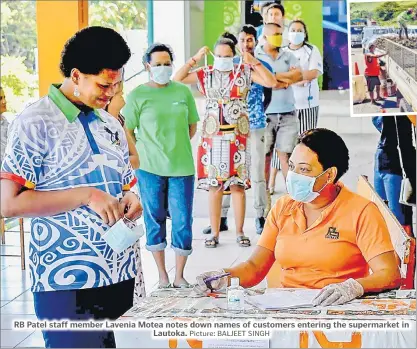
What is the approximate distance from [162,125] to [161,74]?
0.24 meters

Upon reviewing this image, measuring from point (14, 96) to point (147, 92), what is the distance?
1.21 m

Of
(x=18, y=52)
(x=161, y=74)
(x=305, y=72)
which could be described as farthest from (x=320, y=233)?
(x=18, y=52)

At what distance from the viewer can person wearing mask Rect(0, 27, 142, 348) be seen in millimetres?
2217

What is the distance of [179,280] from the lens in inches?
171

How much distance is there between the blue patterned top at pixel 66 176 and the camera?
2221 mm

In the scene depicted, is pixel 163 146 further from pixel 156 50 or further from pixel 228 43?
pixel 228 43

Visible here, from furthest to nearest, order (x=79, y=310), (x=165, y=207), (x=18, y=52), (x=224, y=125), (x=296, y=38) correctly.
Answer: (x=18, y=52), (x=296, y=38), (x=224, y=125), (x=165, y=207), (x=79, y=310)

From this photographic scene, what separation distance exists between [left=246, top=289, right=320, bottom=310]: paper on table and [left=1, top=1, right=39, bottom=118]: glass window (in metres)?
2.79

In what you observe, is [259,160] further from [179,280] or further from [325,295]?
[325,295]

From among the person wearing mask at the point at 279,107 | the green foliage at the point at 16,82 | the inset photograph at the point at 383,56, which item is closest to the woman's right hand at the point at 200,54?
the person wearing mask at the point at 279,107

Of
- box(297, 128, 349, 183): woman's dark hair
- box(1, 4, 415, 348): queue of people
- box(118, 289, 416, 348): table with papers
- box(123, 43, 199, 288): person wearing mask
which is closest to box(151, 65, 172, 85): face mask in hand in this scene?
box(123, 43, 199, 288): person wearing mask

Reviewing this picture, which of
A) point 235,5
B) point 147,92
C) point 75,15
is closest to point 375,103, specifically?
point 147,92

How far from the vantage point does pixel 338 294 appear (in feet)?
7.72

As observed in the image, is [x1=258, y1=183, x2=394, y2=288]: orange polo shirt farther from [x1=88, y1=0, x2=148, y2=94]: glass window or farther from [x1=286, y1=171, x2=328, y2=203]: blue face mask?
[x1=88, y1=0, x2=148, y2=94]: glass window
